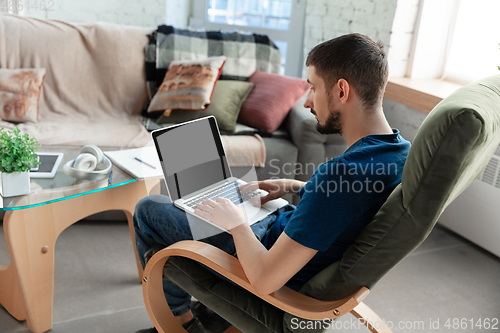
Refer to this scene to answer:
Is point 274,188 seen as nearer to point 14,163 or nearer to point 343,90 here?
point 343,90

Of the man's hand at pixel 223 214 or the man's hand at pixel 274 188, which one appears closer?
the man's hand at pixel 223 214

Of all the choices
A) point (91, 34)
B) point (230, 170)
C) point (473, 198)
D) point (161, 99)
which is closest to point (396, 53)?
point (473, 198)

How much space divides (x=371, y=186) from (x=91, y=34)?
2.23 metres

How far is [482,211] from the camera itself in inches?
84.0

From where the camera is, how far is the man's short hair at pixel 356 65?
999mm

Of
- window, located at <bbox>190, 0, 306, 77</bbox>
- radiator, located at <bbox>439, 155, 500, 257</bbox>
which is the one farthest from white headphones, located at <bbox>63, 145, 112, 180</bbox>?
window, located at <bbox>190, 0, 306, 77</bbox>

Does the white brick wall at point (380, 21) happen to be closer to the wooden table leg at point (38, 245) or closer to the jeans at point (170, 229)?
the jeans at point (170, 229)

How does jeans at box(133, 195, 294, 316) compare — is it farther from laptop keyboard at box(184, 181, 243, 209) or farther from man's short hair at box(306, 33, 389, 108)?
man's short hair at box(306, 33, 389, 108)

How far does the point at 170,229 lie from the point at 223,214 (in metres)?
0.24

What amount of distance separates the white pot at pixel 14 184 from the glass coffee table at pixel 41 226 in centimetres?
2

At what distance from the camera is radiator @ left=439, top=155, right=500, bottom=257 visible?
2.06 meters

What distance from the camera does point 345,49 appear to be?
1.01 m

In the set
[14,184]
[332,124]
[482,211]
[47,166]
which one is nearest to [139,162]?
[47,166]

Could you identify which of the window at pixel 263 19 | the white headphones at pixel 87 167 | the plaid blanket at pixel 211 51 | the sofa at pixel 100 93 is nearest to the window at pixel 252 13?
the window at pixel 263 19
